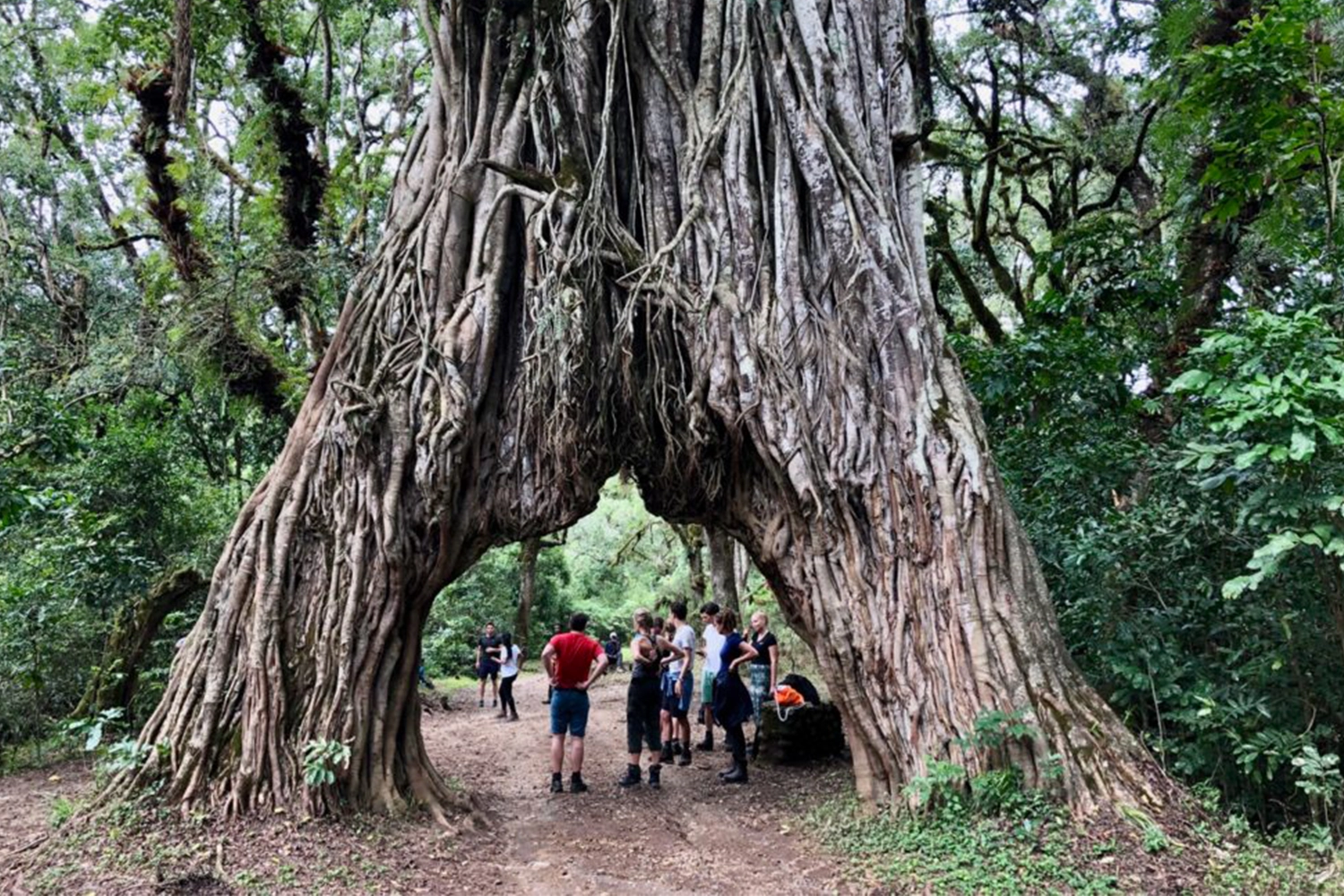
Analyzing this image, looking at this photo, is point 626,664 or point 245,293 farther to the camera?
point 626,664

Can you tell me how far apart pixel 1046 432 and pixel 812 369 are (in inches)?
86.4

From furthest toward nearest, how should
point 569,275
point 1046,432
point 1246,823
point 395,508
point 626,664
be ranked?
point 626,664
point 1046,432
point 569,275
point 395,508
point 1246,823

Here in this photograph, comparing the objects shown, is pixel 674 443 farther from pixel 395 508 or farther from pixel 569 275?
pixel 395 508

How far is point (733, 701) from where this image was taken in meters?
6.99

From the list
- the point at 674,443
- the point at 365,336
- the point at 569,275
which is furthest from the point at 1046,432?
the point at 365,336

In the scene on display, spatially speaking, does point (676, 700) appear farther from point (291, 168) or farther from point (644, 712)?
point (291, 168)

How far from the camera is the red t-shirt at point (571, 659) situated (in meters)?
6.49

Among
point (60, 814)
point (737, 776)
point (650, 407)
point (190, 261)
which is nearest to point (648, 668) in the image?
point (737, 776)

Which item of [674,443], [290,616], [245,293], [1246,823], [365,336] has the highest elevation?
[245,293]

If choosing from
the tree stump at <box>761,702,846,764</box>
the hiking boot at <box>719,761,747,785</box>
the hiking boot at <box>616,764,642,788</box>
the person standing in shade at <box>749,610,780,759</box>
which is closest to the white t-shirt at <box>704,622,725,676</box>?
the person standing in shade at <box>749,610,780,759</box>

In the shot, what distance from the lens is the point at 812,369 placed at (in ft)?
18.7

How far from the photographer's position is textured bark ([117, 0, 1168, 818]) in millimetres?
5055

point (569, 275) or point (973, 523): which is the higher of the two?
point (569, 275)

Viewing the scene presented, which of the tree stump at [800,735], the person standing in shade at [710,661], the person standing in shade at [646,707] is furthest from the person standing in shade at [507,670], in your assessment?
the tree stump at [800,735]
